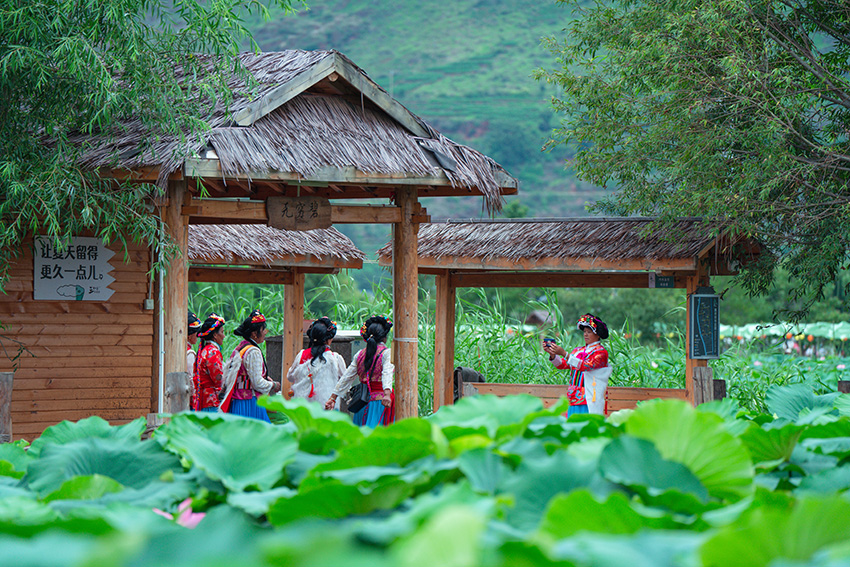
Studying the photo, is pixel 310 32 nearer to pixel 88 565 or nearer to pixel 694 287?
pixel 694 287

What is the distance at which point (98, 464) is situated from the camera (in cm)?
160

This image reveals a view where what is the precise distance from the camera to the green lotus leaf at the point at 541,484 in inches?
46.3

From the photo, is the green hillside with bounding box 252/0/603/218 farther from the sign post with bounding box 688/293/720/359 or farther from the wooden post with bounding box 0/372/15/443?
the wooden post with bounding box 0/372/15/443

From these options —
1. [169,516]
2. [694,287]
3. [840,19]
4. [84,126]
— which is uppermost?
[840,19]

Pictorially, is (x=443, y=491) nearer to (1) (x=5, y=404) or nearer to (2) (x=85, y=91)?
(1) (x=5, y=404)

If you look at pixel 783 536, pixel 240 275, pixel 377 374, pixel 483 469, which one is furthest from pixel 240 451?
pixel 240 275

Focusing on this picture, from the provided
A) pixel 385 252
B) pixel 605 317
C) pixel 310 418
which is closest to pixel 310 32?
pixel 605 317

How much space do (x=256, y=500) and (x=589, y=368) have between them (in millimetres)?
5752

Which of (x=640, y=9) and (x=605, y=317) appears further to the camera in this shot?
(x=605, y=317)

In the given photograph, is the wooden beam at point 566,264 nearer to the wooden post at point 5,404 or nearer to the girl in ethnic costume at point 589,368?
the girl in ethnic costume at point 589,368

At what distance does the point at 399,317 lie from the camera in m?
6.31

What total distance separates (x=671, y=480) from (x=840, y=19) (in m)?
7.13

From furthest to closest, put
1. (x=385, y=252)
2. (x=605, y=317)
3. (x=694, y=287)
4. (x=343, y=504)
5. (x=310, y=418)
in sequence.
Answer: (x=605, y=317), (x=385, y=252), (x=694, y=287), (x=310, y=418), (x=343, y=504)

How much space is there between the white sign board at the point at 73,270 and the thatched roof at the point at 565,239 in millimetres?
3398
